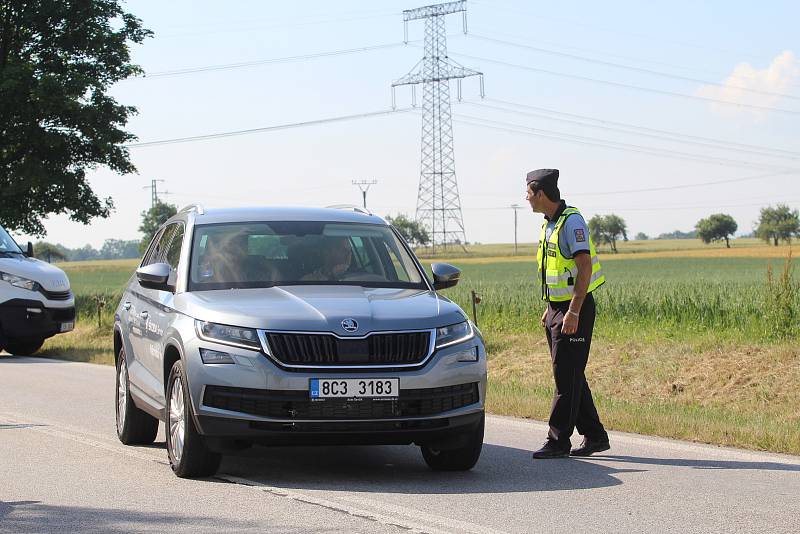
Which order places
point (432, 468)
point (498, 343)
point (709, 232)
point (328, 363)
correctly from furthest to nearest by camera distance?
1. point (709, 232)
2. point (498, 343)
3. point (432, 468)
4. point (328, 363)

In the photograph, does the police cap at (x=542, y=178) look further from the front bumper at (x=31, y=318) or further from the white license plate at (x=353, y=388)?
the front bumper at (x=31, y=318)

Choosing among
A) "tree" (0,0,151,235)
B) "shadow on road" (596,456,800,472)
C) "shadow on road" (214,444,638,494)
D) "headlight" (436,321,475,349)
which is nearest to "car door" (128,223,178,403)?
"shadow on road" (214,444,638,494)

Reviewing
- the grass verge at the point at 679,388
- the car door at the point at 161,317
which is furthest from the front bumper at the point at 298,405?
the grass verge at the point at 679,388

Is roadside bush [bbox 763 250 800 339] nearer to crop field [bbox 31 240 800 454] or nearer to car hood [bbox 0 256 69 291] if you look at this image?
crop field [bbox 31 240 800 454]

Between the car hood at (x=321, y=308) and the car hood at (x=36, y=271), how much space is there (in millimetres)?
13532

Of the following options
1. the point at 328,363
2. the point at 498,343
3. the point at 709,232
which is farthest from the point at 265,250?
the point at 709,232

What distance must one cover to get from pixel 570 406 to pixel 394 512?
2.58m

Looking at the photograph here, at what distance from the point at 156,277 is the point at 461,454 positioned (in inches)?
92.3

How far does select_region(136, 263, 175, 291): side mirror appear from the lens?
9250 millimetres

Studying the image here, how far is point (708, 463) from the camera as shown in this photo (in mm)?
9320

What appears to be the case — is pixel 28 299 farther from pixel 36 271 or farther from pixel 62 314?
pixel 62 314

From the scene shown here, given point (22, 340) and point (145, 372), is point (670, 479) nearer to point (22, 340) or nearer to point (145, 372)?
point (145, 372)

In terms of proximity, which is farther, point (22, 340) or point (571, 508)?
point (22, 340)

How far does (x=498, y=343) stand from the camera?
2272cm
